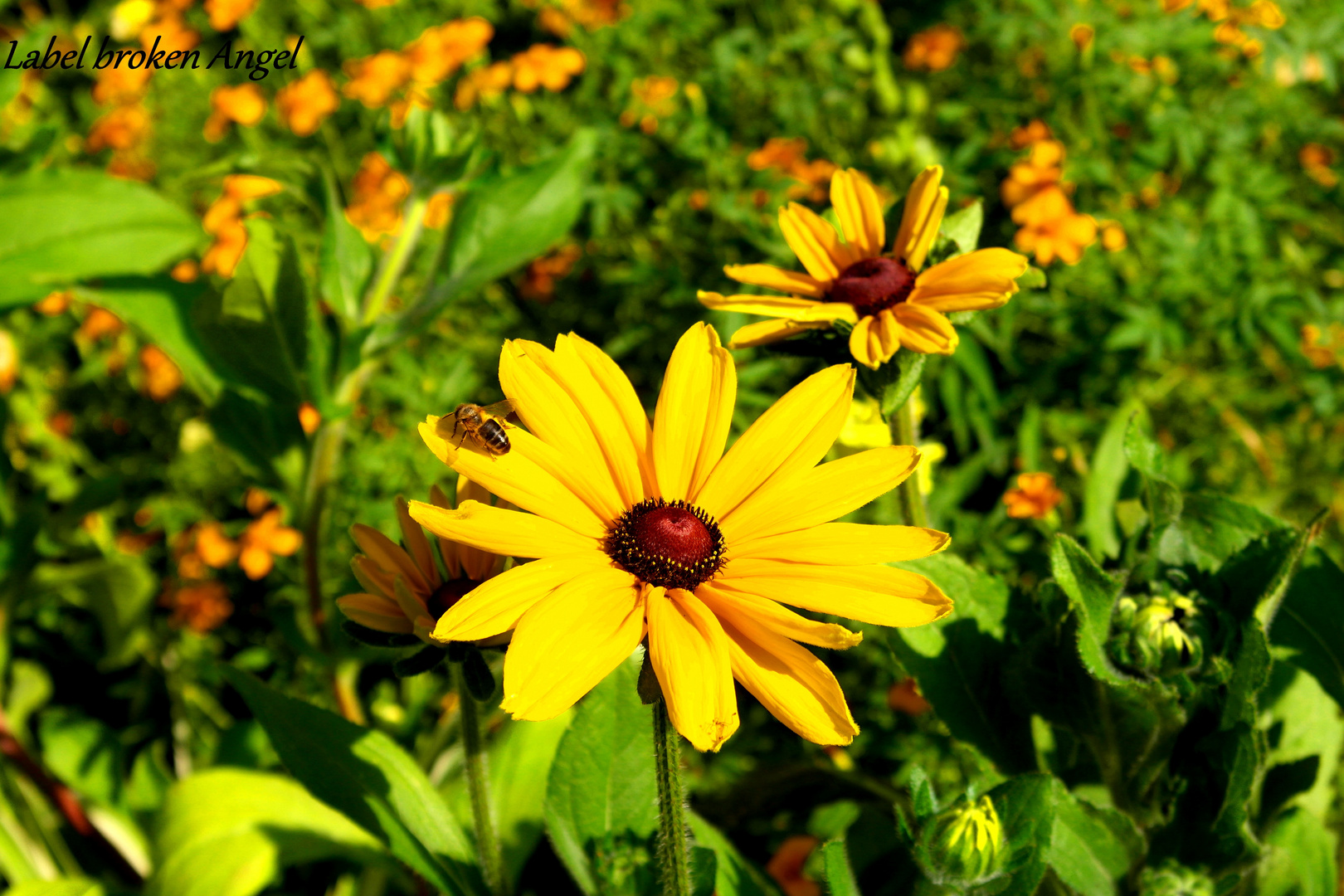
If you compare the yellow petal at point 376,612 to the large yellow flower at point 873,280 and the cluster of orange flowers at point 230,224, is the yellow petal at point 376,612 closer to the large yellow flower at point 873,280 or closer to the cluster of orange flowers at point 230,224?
the large yellow flower at point 873,280

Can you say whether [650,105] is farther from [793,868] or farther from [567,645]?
[567,645]

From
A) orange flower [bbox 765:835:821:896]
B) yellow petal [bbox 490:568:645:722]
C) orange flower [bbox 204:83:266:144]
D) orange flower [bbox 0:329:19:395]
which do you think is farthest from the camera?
orange flower [bbox 204:83:266:144]

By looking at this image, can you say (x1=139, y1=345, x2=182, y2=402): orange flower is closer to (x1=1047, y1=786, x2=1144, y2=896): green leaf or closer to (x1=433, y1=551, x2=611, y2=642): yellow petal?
(x1=433, y1=551, x2=611, y2=642): yellow petal

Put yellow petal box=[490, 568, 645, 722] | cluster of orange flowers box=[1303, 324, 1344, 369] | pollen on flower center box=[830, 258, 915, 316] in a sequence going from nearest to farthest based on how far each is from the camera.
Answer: yellow petal box=[490, 568, 645, 722], pollen on flower center box=[830, 258, 915, 316], cluster of orange flowers box=[1303, 324, 1344, 369]

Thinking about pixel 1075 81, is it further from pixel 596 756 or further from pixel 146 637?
pixel 146 637

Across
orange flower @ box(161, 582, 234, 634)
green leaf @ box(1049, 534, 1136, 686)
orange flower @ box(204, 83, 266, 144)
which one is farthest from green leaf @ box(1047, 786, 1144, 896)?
orange flower @ box(204, 83, 266, 144)

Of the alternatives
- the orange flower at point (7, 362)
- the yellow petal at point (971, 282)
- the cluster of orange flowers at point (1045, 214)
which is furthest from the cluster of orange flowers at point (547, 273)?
the yellow petal at point (971, 282)

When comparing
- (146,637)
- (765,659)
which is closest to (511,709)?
(765,659)
